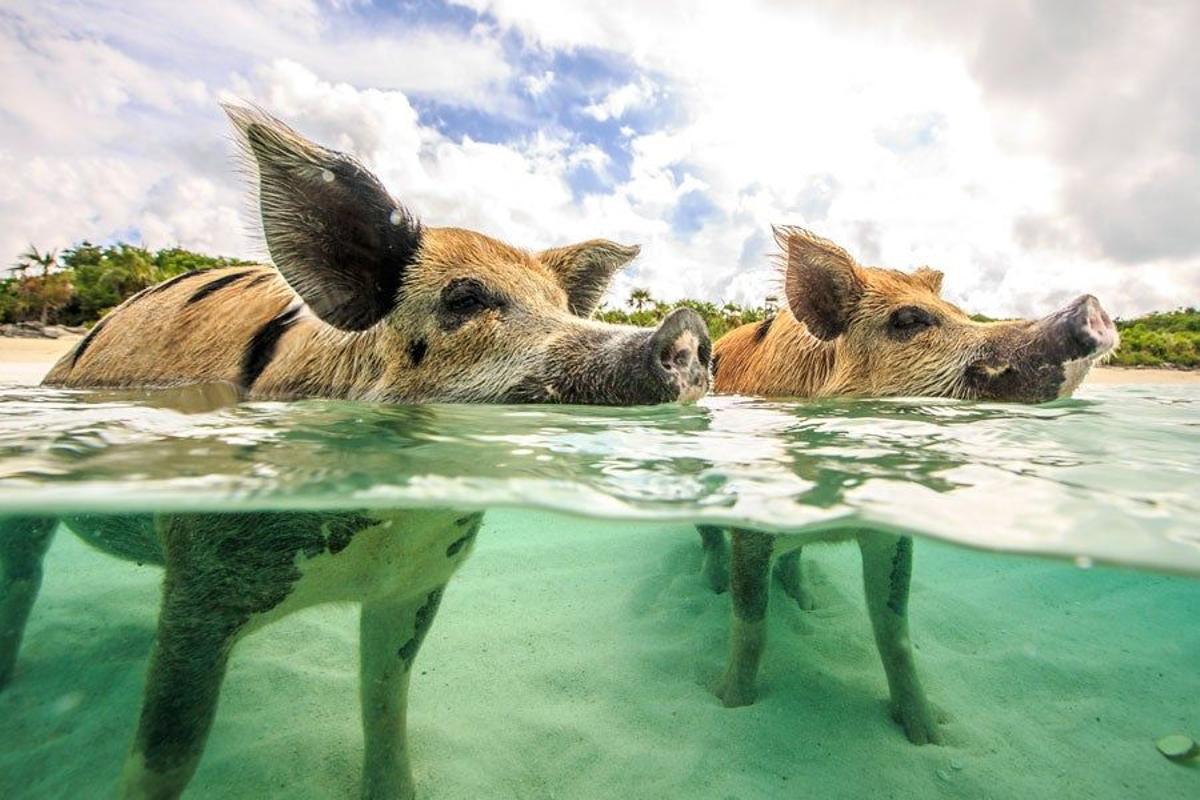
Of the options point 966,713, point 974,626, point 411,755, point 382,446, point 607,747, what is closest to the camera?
point 382,446

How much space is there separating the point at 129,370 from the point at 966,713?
4.96 meters

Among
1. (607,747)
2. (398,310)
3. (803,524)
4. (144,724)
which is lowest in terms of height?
(607,747)

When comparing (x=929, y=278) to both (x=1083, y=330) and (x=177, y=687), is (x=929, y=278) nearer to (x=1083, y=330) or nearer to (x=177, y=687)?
(x=1083, y=330)

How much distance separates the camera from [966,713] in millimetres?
3727

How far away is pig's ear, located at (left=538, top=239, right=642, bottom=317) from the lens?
409 cm

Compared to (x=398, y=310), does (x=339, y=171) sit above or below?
above

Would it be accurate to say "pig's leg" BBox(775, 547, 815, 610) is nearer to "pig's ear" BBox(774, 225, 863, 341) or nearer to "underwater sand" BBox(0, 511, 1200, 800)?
"underwater sand" BBox(0, 511, 1200, 800)

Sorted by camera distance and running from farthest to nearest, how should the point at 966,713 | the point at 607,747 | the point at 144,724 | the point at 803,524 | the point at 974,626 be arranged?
the point at 974,626 < the point at 966,713 < the point at 607,747 < the point at 803,524 < the point at 144,724

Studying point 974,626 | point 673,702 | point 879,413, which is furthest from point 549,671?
point 974,626

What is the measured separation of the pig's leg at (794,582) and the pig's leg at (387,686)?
313 cm

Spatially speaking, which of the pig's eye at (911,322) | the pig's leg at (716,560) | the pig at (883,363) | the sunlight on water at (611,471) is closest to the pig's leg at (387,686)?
the sunlight on water at (611,471)

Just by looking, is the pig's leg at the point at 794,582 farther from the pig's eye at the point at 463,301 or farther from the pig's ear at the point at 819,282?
the pig's eye at the point at 463,301

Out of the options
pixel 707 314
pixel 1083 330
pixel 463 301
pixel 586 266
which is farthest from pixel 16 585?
pixel 707 314

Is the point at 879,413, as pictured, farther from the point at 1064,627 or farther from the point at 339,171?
the point at 1064,627
